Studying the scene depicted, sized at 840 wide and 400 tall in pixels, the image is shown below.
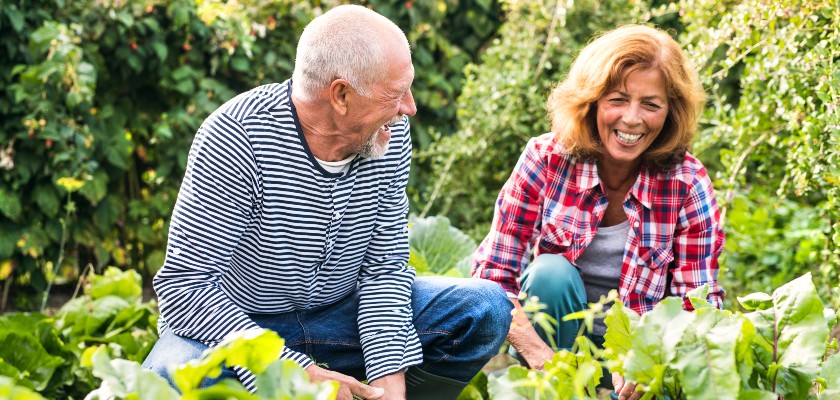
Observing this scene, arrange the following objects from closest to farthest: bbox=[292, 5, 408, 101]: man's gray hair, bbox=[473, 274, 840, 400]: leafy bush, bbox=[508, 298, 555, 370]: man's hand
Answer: bbox=[473, 274, 840, 400]: leafy bush < bbox=[292, 5, 408, 101]: man's gray hair < bbox=[508, 298, 555, 370]: man's hand

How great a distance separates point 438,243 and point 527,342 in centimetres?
101

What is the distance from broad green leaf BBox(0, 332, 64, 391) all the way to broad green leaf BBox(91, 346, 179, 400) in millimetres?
1313

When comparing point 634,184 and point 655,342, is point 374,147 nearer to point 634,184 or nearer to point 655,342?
point 634,184

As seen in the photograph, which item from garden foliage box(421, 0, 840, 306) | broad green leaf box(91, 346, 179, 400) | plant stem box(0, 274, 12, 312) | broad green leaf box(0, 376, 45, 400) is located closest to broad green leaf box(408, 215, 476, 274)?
garden foliage box(421, 0, 840, 306)

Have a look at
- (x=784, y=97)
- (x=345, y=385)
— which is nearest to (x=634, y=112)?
(x=784, y=97)

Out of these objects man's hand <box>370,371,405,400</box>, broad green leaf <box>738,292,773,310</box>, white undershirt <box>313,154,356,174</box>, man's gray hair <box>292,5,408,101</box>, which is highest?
man's gray hair <box>292,5,408,101</box>

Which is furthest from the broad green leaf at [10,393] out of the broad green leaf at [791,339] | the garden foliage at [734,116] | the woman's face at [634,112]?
the garden foliage at [734,116]

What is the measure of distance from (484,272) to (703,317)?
1.09m

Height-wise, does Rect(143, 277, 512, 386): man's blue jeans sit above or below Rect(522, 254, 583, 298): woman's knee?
below

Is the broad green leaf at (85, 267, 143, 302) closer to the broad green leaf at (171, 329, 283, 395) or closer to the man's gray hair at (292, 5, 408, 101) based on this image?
the man's gray hair at (292, 5, 408, 101)

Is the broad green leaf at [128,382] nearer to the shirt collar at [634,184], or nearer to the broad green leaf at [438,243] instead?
the shirt collar at [634,184]

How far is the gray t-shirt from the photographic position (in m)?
2.67

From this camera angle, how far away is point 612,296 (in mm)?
1582

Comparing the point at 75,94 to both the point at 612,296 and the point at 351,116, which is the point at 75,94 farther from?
the point at 612,296
